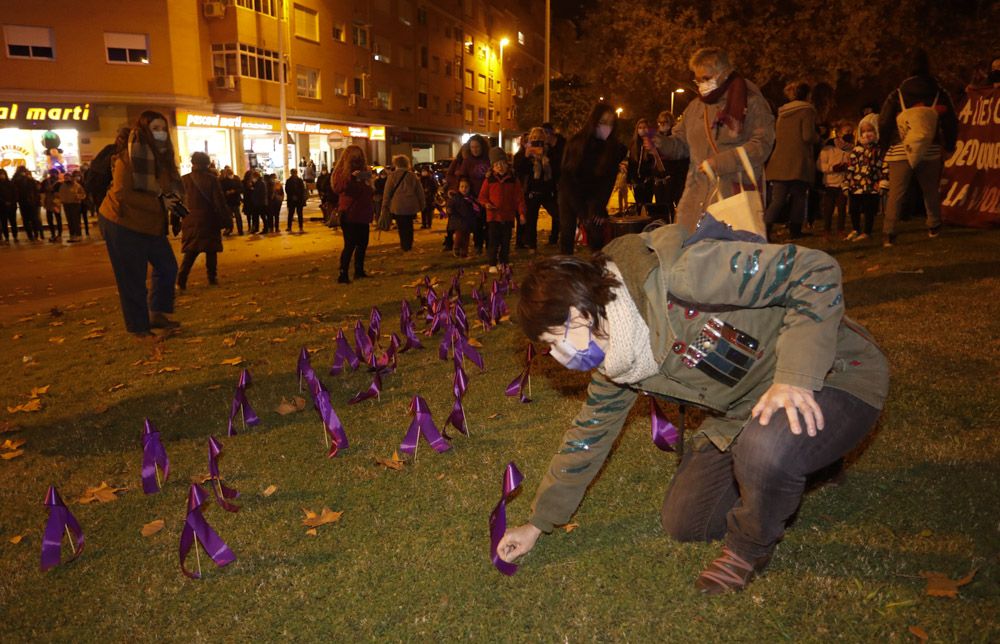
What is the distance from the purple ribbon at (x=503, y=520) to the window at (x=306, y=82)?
141ft

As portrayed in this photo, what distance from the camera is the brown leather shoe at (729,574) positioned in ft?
9.06

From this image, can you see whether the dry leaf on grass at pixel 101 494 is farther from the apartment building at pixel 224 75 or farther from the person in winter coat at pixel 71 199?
the apartment building at pixel 224 75

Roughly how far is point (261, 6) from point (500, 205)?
3351cm

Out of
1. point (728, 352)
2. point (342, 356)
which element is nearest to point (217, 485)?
point (342, 356)

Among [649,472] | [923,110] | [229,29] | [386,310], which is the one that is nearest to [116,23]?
[229,29]

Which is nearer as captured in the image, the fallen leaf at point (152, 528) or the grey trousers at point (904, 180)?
the fallen leaf at point (152, 528)

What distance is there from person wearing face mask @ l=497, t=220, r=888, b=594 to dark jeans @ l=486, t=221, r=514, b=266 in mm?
8080

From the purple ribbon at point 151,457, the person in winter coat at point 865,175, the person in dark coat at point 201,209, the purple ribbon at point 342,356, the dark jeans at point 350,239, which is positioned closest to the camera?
the purple ribbon at point 151,457

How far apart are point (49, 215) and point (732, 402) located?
75.3 ft

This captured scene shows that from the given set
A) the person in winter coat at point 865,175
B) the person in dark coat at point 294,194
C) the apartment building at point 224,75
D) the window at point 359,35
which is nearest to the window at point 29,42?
→ the apartment building at point 224,75

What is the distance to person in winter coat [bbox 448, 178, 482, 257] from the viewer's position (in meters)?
12.3

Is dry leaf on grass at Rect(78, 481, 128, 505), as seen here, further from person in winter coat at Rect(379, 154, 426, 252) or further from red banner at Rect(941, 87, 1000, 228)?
red banner at Rect(941, 87, 1000, 228)

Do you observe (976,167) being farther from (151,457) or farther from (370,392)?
(151,457)

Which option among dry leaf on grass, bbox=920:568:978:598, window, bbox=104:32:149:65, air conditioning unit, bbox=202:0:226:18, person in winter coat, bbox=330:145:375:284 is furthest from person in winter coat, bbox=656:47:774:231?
air conditioning unit, bbox=202:0:226:18
